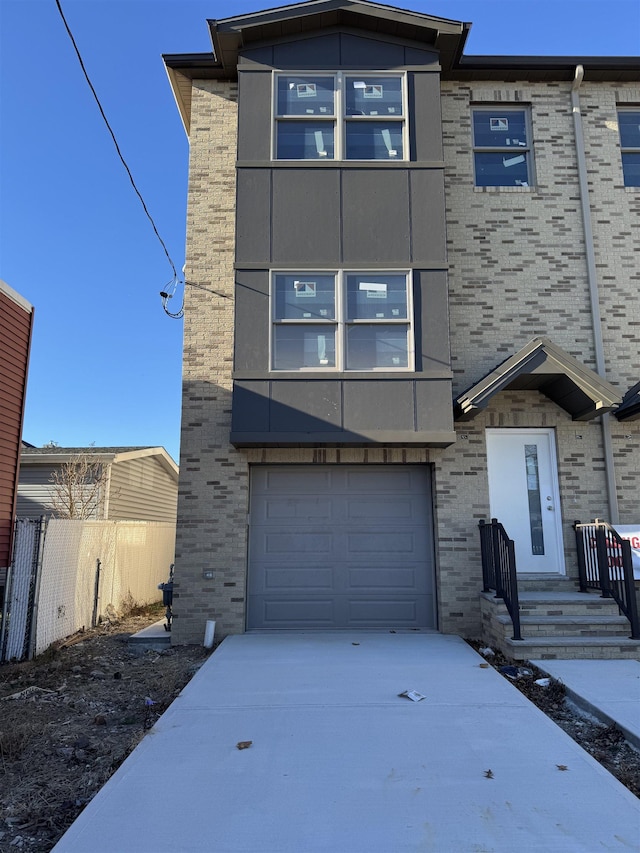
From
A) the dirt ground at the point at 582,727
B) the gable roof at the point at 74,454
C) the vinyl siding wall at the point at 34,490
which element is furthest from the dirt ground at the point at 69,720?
the vinyl siding wall at the point at 34,490

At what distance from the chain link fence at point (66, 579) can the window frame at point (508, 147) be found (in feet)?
25.8

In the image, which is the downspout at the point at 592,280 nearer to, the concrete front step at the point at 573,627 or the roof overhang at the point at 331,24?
the concrete front step at the point at 573,627

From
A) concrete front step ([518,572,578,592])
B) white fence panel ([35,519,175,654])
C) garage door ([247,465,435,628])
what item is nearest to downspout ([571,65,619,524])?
concrete front step ([518,572,578,592])

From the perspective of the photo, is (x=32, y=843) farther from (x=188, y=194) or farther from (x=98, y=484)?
(x=98, y=484)

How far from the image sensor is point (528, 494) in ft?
27.1

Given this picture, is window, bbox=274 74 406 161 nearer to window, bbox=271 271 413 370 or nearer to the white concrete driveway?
window, bbox=271 271 413 370

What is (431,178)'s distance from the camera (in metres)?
8.31

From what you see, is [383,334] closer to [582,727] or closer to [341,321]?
[341,321]

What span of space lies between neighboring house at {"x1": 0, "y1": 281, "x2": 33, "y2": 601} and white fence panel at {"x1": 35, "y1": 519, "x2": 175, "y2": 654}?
0.53 metres

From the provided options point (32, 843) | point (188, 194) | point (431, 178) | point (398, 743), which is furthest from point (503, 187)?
point (32, 843)

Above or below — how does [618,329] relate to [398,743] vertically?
above

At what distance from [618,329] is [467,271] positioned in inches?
89.0

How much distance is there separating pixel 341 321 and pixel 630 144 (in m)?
5.48

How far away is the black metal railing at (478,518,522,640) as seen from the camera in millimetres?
6605
